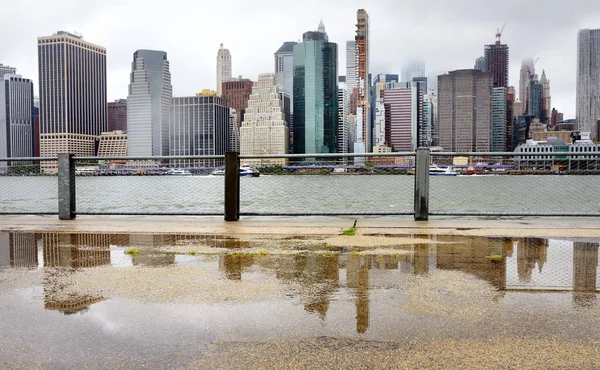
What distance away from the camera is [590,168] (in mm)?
8906

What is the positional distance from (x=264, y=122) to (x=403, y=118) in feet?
140

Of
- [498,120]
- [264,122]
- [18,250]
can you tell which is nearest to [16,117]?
[264,122]

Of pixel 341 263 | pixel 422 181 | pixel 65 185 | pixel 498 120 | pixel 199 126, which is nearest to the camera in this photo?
pixel 341 263

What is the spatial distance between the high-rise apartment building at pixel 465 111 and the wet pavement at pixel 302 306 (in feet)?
391

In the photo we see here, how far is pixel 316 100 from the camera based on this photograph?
173m

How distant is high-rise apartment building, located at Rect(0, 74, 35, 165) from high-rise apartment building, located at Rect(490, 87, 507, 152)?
11670 centimetres

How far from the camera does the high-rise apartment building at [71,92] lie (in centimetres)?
13838

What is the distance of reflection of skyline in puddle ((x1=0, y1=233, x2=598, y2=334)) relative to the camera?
3868 millimetres

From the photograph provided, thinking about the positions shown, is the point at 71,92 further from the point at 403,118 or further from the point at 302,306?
the point at 302,306

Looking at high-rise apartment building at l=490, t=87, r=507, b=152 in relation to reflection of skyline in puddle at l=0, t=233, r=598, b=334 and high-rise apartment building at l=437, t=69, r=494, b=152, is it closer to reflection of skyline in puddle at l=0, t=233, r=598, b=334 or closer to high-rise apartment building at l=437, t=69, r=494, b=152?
high-rise apartment building at l=437, t=69, r=494, b=152

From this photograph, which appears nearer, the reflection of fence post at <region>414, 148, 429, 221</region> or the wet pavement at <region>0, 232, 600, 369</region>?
the wet pavement at <region>0, 232, 600, 369</region>

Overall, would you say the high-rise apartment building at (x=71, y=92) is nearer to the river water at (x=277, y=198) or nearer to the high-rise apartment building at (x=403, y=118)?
the high-rise apartment building at (x=403, y=118)

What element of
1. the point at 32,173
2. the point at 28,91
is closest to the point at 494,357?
the point at 32,173

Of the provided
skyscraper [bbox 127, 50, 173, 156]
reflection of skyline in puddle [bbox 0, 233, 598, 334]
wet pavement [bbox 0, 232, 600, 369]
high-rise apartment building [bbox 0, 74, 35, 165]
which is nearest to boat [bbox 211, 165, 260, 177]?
reflection of skyline in puddle [bbox 0, 233, 598, 334]
